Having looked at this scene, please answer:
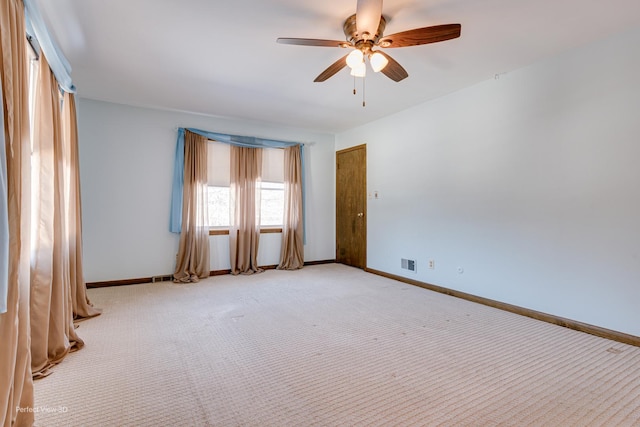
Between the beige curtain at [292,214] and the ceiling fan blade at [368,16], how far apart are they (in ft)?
11.0

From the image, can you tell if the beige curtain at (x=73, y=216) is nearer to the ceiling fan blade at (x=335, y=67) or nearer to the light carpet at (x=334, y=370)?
the light carpet at (x=334, y=370)

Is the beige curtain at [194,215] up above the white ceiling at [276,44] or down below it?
below

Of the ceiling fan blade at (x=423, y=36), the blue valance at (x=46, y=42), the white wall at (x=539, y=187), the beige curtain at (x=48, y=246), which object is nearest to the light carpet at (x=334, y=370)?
the beige curtain at (x=48, y=246)

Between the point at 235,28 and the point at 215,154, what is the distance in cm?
268

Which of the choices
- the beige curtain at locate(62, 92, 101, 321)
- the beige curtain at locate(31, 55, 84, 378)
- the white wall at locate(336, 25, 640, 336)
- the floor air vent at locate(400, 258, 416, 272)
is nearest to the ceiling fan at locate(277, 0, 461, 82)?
the white wall at locate(336, 25, 640, 336)

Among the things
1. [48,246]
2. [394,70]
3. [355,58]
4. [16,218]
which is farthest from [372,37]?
[48,246]

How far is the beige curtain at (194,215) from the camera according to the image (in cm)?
453

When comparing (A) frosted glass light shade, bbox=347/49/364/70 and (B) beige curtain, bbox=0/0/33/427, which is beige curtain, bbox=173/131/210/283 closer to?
(B) beige curtain, bbox=0/0/33/427

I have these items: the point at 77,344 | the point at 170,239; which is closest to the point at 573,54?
the point at 77,344

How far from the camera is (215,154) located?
488 cm

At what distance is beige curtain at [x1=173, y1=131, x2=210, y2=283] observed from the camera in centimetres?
453

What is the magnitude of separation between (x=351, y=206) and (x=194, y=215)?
2633mm

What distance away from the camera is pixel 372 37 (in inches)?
86.3

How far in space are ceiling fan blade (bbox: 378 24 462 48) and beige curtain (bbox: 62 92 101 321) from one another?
9.28 feet
